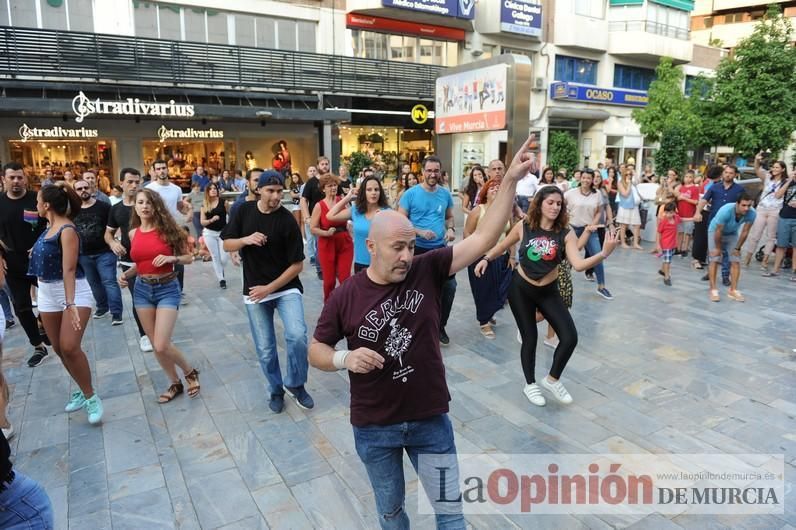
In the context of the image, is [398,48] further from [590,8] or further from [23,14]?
[23,14]

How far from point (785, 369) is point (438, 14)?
2163cm

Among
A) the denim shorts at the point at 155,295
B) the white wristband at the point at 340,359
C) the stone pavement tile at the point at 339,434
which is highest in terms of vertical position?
the white wristband at the point at 340,359

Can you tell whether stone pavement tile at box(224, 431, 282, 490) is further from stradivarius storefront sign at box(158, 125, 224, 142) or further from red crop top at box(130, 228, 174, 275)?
stradivarius storefront sign at box(158, 125, 224, 142)

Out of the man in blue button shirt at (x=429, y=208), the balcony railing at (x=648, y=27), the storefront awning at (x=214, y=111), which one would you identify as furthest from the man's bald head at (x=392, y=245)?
the balcony railing at (x=648, y=27)

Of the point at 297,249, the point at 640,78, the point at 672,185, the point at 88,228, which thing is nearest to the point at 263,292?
the point at 297,249

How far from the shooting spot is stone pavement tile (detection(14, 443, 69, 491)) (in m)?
3.52

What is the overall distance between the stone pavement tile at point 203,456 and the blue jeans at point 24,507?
1.42 metres

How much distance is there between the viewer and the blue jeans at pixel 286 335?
4.20 m

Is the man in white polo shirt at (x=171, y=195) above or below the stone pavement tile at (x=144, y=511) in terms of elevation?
above

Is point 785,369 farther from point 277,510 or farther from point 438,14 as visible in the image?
point 438,14

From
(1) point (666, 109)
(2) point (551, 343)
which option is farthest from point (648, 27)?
(2) point (551, 343)

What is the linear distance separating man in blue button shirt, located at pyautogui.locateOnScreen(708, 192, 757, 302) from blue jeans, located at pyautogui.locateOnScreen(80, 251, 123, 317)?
26.6 ft

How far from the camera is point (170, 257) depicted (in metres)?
4.43

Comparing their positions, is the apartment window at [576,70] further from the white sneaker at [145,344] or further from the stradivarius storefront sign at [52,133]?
the white sneaker at [145,344]
